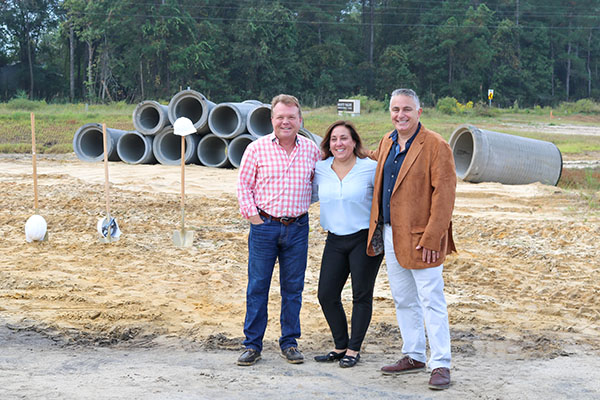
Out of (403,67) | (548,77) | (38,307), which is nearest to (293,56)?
(403,67)

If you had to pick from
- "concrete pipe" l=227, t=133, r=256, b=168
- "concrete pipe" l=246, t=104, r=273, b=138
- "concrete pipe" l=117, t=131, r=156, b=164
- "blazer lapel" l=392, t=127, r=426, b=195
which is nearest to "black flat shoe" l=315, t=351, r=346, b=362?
"blazer lapel" l=392, t=127, r=426, b=195

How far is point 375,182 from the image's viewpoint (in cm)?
439

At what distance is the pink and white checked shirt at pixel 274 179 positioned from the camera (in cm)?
448

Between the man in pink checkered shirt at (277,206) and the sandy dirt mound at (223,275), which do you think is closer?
the man in pink checkered shirt at (277,206)

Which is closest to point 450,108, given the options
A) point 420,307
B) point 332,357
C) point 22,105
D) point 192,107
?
point 22,105

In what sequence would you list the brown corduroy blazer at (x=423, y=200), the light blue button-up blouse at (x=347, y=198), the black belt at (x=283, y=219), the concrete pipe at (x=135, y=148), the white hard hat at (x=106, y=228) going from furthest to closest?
the concrete pipe at (x=135, y=148)
the white hard hat at (x=106, y=228)
the black belt at (x=283, y=219)
the light blue button-up blouse at (x=347, y=198)
the brown corduroy blazer at (x=423, y=200)

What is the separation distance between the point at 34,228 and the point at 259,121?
30.3 feet

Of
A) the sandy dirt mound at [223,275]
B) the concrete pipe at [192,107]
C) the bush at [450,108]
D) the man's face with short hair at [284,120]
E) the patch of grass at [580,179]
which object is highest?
the bush at [450,108]

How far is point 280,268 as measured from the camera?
4.69 meters

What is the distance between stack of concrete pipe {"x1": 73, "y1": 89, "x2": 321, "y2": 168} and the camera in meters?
16.7

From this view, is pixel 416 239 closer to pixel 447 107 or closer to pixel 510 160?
pixel 510 160

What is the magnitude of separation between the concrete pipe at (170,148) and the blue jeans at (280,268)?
1265cm

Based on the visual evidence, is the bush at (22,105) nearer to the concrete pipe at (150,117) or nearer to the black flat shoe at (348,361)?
the concrete pipe at (150,117)

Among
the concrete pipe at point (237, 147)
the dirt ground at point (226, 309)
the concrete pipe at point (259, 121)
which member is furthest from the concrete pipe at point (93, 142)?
the dirt ground at point (226, 309)
